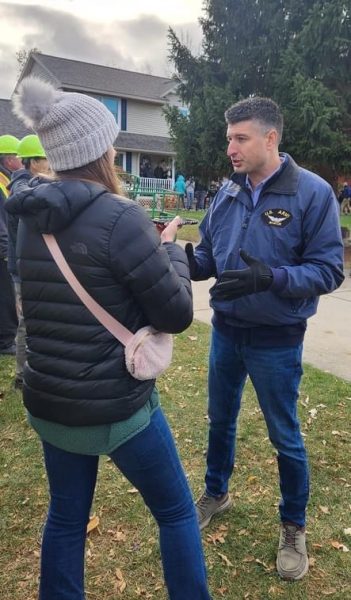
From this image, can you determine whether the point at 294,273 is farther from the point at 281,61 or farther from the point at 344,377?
the point at 281,61

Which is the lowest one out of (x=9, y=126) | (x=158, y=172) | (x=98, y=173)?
(x=158, y=172)

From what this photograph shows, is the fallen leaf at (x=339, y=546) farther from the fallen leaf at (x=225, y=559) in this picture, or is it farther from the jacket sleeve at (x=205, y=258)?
the jacket sleeve at (x=205, y=258)

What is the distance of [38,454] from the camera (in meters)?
3.62

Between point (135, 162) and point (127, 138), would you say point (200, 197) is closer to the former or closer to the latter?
point (135, 162)

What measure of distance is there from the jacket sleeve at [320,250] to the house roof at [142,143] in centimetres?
2756

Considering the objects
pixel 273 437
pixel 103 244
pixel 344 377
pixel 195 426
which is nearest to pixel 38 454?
pixel 195 426

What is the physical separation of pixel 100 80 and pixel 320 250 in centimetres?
3054

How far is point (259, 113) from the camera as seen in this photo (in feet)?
7.64

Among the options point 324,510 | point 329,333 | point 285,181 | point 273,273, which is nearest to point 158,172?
point 329,333

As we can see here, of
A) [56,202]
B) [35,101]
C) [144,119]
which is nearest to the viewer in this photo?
[56,202]

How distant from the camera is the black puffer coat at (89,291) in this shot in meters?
1.56

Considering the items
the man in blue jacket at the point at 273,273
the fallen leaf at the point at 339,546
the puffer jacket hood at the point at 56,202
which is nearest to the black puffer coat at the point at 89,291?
the puffer jacket hood at the point at 56,202

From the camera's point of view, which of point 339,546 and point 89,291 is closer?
point 89,291

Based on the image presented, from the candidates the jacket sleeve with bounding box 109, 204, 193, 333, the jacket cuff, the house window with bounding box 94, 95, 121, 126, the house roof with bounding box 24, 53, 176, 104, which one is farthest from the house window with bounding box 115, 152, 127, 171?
the house roof with bounding box 24, 53, 176, 104
